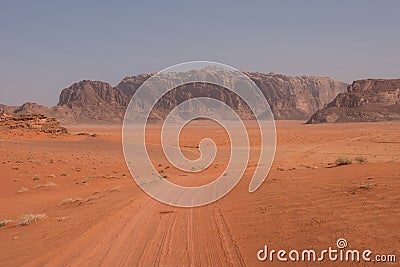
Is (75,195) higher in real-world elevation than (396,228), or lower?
lower

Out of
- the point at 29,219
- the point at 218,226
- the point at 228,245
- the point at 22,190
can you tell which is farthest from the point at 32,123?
the point at 228,245

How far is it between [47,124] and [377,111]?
365ft

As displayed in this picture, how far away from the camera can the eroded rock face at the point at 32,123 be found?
63.7 meters

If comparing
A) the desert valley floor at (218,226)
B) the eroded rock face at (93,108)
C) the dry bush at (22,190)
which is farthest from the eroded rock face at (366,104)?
the desert valley floor at (218,226)

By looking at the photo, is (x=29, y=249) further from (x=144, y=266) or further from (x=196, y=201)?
(x=196, y=201)

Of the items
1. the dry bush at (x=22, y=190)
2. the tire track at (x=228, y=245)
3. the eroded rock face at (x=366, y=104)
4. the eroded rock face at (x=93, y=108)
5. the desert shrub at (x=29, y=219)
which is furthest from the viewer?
the eroded rock face at (x=93, y=108)

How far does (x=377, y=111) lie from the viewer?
13512 cm

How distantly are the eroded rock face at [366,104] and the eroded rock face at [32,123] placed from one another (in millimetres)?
98528

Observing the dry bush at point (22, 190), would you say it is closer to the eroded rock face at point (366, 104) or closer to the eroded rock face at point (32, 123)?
the eroded rock face at point (32, 123)

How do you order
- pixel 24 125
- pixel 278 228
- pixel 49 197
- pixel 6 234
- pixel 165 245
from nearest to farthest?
pixel 165 245 < pixel 278 228 < pixel 6 234 < pixel 49 197 < pixel 24 125

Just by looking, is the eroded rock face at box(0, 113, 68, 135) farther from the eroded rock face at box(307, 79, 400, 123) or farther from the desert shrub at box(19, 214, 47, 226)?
the eroded rock face at box(307, 79, 400, 123)

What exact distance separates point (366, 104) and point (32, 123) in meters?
116

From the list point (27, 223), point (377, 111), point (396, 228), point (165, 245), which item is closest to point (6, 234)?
point (27, 223)

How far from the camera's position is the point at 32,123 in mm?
64625
